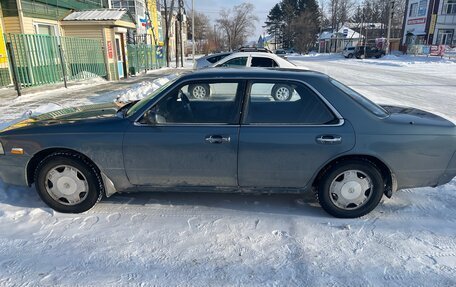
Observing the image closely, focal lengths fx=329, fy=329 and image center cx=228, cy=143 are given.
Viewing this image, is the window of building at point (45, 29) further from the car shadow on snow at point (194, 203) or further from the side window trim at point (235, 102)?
the side window trim at point (235, 102)

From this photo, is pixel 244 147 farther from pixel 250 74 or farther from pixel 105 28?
pixel 105 28

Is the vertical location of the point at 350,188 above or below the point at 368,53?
below

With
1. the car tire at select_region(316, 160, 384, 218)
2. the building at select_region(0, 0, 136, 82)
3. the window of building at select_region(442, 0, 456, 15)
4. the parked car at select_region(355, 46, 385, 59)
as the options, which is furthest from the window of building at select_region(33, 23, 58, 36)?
the window of building at select_region(442, 0, 456, 15)

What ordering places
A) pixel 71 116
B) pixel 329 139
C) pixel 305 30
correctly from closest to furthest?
1. pixel 329 139
2. pixel 71 116
3. pixel 305 30

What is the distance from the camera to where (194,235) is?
318 cm

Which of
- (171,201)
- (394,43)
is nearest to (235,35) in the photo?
(394,43)

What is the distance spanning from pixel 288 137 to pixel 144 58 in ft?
74.0

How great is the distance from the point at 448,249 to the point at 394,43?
60.5 metres

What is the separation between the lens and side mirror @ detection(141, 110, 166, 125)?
3381 mm

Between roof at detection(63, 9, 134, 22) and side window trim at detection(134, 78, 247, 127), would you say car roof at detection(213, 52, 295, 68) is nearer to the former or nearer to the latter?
side window trim at detection(134, 78, 247, 127)

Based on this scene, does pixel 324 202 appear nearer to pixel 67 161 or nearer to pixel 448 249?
pixel 448 249

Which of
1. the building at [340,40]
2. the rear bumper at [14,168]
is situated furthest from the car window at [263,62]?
the building at [340,40]

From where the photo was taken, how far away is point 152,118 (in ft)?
11.1

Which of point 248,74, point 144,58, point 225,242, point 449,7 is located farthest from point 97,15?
point 449,7
